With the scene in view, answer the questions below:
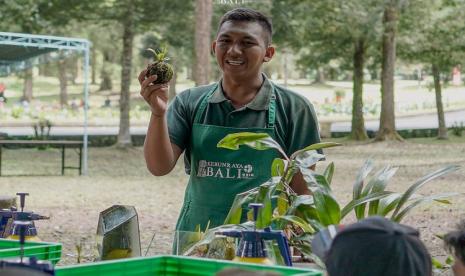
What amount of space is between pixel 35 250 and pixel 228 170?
1.28 m

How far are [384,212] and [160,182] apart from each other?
1430cm

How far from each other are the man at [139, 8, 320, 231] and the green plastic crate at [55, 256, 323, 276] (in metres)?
1.22

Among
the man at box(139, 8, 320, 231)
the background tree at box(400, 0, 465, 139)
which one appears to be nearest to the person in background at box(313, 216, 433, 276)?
the man at box(139, 8, 320, 231)

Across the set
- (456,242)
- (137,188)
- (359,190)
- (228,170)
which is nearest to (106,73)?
(137,188)

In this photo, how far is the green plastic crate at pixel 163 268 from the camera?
155 centimetres

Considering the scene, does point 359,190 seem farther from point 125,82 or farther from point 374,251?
point 125,82

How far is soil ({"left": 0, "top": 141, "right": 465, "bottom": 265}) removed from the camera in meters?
10.1

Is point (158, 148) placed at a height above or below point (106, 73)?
below

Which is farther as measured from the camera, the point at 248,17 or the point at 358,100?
the point at 358,100

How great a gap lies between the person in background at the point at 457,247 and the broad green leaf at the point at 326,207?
37 centimetres

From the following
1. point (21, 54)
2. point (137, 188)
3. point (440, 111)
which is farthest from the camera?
point (440, 111)

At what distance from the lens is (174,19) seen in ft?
78.2

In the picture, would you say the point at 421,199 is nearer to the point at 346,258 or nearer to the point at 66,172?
the point at 346,258

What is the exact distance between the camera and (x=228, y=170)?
3016mm
